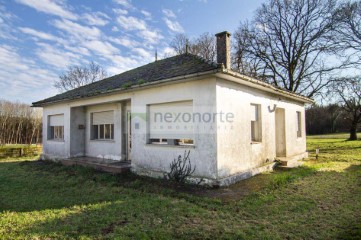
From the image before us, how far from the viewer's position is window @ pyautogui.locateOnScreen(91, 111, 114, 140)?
41.6ft

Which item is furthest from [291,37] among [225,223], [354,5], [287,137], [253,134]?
[225,223]

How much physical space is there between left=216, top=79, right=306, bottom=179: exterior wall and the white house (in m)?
0.03

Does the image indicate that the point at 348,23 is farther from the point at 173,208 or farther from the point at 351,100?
the point at 173,208

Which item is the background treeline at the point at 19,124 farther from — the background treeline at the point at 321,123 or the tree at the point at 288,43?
the background treeline at the point at 321,123

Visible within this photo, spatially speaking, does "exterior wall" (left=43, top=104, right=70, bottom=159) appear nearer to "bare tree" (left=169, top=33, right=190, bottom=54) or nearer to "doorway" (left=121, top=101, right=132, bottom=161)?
"doorway" (left=121, top=101, right=132, bottom=161)

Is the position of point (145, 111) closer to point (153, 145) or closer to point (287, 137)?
point (153, 145)

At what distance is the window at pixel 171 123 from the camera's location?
8.67 meters

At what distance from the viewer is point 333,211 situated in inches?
219

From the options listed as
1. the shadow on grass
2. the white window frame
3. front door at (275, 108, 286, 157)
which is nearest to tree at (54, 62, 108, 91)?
the white window frame

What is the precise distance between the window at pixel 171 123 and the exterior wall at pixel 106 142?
2.93 metres

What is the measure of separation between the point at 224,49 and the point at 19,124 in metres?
29.9

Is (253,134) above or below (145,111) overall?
below

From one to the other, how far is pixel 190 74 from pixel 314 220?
5237 mm

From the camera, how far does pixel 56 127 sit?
51.3 ft
